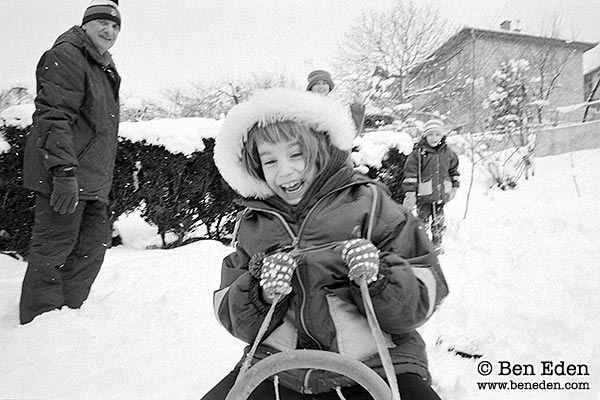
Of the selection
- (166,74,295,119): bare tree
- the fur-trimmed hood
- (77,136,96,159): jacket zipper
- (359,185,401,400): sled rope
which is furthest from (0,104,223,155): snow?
(166,74,295,119): bare tree

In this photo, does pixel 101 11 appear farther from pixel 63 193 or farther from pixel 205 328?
pixel 205 328

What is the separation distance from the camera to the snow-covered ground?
2184 mm

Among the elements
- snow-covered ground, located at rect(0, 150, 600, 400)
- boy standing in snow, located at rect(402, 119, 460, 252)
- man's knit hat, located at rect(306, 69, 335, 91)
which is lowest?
snow-covered ground, located at rect(0, 150, 600, 400)

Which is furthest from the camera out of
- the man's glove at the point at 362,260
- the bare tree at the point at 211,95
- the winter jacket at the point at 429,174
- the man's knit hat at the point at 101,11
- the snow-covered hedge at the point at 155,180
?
the bare tree at the point at 211,95

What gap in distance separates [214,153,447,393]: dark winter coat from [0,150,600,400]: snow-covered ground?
33.3 inches

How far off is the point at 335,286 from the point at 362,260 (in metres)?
0.21

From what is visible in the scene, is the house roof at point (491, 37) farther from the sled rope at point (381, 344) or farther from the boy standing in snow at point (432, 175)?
A: the sled rope at point (381, 344)

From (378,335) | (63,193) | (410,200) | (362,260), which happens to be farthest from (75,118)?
(410,200)

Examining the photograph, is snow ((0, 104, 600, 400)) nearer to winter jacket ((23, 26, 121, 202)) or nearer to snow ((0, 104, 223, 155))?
snow ((0, 104, 223, 155))

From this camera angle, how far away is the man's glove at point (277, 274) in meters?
1.32

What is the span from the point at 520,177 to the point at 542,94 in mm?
5827

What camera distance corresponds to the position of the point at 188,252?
4.21 m

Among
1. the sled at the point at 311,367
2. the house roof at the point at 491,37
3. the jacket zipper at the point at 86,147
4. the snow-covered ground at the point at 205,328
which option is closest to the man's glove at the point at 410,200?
the snow-covered ground at the point at 205,328

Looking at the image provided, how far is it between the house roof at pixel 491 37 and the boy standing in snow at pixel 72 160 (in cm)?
1550
